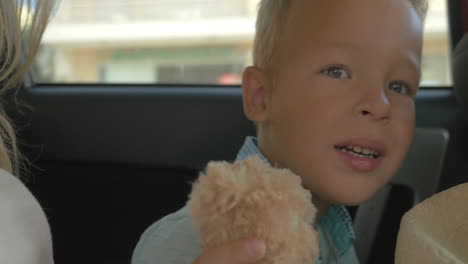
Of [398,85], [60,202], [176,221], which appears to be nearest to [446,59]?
[398,85]

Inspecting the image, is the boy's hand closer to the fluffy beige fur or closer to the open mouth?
the fluffy beige fur

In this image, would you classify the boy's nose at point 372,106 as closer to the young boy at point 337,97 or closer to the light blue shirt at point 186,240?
the young boy at point 337,97

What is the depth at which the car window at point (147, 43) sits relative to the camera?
7.41 ft

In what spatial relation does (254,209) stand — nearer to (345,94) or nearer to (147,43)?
(345,94)

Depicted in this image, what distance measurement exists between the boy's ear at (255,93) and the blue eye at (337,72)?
0.16 metres

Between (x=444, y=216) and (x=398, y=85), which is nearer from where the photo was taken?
(x=444, y=216)

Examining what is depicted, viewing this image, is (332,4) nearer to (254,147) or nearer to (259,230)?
(254,147)

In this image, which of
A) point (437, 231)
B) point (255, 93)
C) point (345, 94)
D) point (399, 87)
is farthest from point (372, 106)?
point (437, 231)

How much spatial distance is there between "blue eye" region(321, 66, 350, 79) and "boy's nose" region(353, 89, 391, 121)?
58 millimetres

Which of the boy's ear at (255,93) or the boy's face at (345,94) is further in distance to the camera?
the boy's ear at (255,93)

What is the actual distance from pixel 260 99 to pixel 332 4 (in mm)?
261

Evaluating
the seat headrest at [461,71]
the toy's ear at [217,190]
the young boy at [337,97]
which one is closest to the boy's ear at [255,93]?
the young boy at [337,97]

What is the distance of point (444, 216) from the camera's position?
72cm

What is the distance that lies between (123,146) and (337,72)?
1086 millimetres
